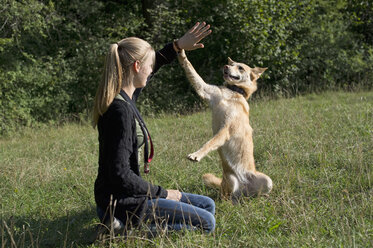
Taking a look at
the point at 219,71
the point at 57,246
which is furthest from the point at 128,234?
the point at 219,71

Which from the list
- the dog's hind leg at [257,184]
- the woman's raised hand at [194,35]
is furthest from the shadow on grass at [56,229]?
the woman's raised hand at [194,35]

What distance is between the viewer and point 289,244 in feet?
9.50

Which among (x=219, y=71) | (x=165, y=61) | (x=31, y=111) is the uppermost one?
(x=165, y=61)

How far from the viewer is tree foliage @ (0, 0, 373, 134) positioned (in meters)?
10.9

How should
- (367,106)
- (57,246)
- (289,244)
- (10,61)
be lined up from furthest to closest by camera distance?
(10,61) → (367,106) → (57,246) → (289,244)

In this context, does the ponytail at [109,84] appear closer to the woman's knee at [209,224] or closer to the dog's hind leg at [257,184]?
the woman's knee at [209,224]

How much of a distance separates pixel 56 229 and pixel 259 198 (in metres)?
1.99

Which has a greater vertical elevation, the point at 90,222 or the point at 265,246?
the point at 265,246

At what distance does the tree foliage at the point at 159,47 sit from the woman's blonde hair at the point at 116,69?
7386 mm

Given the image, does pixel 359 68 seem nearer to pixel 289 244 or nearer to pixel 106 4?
pixel 106 4

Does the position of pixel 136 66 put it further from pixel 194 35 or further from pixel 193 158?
pixel 193 158

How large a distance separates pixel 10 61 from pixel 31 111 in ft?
5.01

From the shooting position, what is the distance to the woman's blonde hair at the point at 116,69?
2791 millimetres

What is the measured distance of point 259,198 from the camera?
13.0ft
